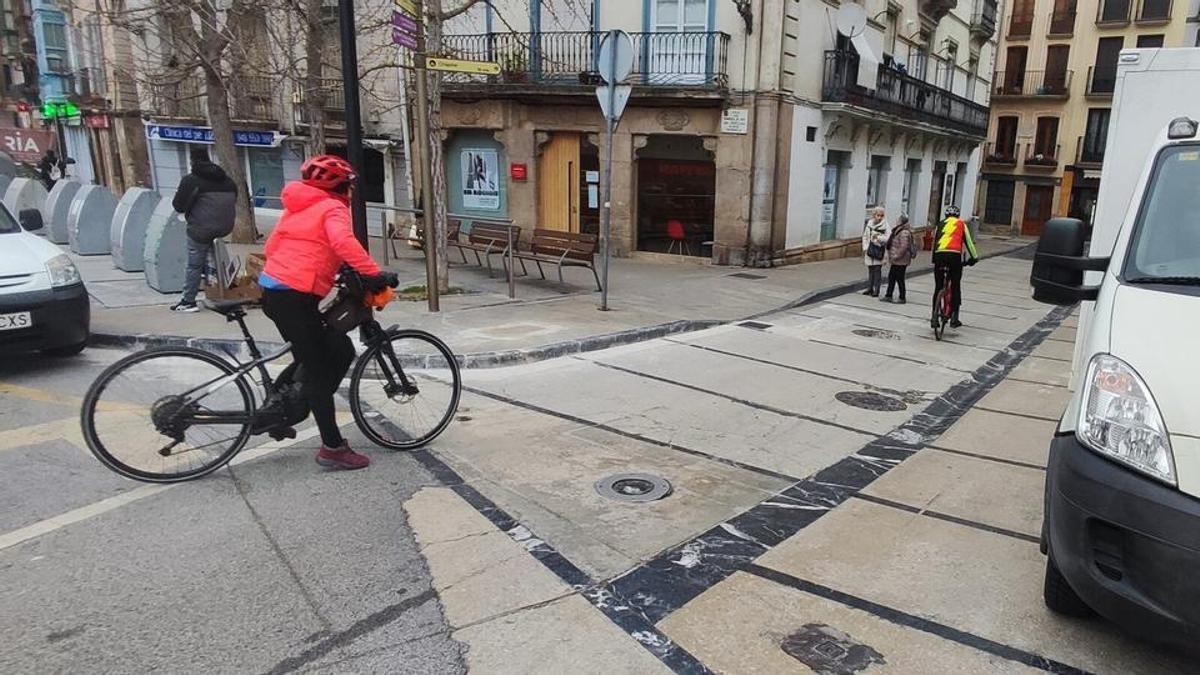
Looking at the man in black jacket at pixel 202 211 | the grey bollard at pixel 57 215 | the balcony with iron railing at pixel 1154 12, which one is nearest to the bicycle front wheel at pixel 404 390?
the man in black jacket at pixel 202 211

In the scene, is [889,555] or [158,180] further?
[158,180]

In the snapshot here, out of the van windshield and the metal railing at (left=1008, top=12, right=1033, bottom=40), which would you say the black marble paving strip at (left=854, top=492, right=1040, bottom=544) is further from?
the metal railing at (left=1008, top=12, right=1033, bottom=40)

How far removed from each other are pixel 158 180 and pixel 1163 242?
28.6 metres

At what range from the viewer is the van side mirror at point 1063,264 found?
11.5 feet

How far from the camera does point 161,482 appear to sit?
444 centimetres

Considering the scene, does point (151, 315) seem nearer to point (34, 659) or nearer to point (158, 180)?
point (34, 659)

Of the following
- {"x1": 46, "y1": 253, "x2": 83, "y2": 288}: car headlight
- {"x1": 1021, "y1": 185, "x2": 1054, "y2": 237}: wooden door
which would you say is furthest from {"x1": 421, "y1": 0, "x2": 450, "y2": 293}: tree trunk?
{"x1": 1021, "y1": 185, "x2": 1054, "y2": 237}: wooden door

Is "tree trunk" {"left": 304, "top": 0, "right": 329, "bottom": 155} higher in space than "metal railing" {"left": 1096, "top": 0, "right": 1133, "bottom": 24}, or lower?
lower

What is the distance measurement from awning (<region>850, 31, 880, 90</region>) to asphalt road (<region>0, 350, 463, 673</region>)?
54.7 feet

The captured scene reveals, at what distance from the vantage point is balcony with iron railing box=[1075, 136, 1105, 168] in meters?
37.9

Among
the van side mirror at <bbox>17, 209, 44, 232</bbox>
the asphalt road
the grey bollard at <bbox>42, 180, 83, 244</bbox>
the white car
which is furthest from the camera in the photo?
the grey bollard at <bbox>42, 180, 83, 244</bbox>

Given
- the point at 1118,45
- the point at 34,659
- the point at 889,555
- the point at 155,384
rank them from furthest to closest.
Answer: the point at 1118,45, the point at 155,384, the point at 889,555, the point at 34,659

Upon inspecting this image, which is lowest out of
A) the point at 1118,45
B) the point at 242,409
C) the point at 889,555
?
the point at 889,555

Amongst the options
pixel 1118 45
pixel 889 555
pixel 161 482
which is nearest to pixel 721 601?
pixel 889 555
